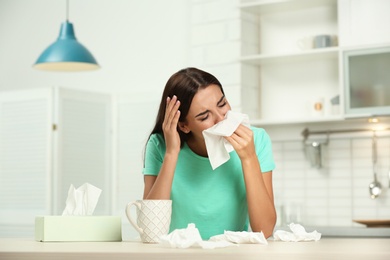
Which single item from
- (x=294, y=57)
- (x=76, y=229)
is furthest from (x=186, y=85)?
(x=294, y=57)

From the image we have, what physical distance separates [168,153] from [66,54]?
2199 mm

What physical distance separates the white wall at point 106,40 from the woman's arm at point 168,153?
266 centimetres

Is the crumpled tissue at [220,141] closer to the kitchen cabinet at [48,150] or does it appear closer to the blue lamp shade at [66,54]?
the blue lamp shade at [66,54]

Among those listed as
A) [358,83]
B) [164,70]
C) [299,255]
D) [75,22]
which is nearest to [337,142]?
[358,83]

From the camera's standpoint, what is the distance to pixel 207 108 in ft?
7.32

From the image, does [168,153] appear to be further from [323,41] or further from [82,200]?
[323,41]

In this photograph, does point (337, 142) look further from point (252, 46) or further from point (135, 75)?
point (135, 75)

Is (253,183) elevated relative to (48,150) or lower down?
lower down

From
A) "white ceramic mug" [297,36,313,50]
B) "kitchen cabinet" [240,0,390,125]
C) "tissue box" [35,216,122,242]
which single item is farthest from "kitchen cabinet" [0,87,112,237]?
"tissue box" [35,216,122,242]

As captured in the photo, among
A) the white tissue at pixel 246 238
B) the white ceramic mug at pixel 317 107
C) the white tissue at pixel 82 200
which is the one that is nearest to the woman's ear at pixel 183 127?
the white tissue at pixel 82 200

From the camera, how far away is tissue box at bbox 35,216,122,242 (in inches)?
71.7

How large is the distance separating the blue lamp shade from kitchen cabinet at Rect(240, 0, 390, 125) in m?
0.97

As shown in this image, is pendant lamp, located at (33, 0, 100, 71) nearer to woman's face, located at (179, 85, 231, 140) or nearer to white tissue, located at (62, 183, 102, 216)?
woman's face, located at (179, 85, 231, 140)

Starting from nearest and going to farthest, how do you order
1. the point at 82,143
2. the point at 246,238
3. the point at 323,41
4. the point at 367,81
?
the point at 246,238
the point at 367,81
the point at 323,41
the point at 82,143
